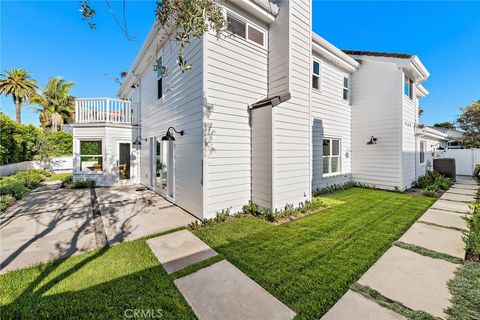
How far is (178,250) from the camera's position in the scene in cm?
362

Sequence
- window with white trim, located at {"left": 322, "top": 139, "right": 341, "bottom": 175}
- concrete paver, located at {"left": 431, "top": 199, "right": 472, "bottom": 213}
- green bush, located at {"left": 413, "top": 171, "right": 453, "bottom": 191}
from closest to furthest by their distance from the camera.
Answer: concrete paver, located at {"left": 431, "top": 199, "right": 472, "bottom": 213} → window with white trim, located at {"left": 322, "top": 139, "right": 341, "bottom": 175} → green bush, located at {"left": 413, "top": 171, "right": 453, "bottom": 191}

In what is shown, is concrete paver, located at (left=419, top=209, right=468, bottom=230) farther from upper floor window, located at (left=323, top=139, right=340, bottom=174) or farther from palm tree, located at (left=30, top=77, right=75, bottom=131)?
palm tree, located at (left=30, top=77, right=75, bottom=131)

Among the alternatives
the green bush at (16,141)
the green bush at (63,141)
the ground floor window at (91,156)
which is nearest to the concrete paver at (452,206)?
the ground floor window at (91,156)

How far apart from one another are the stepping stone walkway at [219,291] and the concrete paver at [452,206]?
7.06 metres

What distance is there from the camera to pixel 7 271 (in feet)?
9.61

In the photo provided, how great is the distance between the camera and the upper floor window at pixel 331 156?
8.97m

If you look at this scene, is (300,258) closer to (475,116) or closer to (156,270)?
(156,270)

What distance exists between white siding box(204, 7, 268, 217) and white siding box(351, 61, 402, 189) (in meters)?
6.48

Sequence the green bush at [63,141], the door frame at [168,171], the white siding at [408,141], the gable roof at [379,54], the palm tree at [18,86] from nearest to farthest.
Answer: the door frame at [168,171], the gable roof at [379,54], the white siding at [408,141], the green bush at [63,141], the palm tree at [18,86]

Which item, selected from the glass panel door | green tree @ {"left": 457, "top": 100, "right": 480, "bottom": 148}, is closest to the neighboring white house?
the glass panel door

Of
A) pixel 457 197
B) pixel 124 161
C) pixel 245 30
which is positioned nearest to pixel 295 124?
pixel 245 30

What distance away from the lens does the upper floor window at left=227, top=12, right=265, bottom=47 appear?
17.9ft

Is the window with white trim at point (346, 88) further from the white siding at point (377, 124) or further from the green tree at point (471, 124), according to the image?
the green tree at point (471, 124)

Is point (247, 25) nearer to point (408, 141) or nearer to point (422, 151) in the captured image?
point (408, 141)
